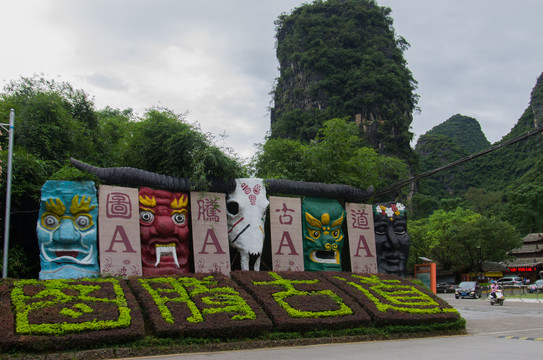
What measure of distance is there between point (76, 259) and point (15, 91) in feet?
27.4

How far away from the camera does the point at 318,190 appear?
15.2 m

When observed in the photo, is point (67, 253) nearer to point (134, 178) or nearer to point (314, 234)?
point (134, 178)

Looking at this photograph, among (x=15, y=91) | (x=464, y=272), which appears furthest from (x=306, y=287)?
(x=464, y=272)

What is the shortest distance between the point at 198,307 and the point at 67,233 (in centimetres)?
355

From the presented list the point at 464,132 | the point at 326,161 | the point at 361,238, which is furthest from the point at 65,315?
the point at 464,132

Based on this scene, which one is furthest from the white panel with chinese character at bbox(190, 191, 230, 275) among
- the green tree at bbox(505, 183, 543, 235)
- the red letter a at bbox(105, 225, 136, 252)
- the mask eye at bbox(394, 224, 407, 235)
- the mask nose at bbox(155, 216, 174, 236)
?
the green tree at bbox(505, 183, 543, 235)

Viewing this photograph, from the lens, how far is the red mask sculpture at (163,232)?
12320mm

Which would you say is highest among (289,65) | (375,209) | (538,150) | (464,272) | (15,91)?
(289,65)

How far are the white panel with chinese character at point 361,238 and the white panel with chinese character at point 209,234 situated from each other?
438cm

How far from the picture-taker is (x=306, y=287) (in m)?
12.6

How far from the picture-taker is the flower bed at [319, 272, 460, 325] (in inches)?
476

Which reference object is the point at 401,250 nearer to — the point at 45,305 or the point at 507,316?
the point at 507,316

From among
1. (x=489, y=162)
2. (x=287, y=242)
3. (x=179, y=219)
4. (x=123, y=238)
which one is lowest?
(x=287, y=242)

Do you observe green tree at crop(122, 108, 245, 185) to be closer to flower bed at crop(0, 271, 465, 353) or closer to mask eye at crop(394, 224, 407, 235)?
flower bed at crop(0, 271, 465, 353)
